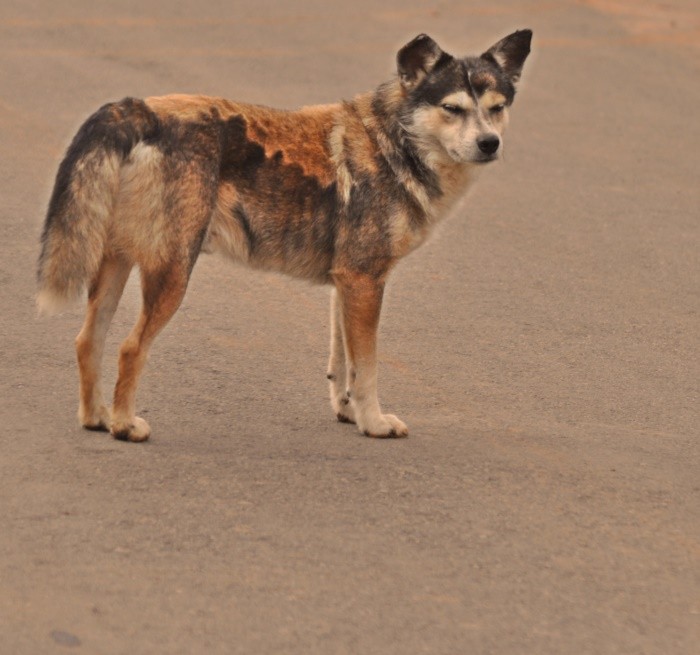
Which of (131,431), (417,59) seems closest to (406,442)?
(131,431)

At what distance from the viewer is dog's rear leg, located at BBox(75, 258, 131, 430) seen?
23.6 ft

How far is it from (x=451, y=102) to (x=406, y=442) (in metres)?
1.70

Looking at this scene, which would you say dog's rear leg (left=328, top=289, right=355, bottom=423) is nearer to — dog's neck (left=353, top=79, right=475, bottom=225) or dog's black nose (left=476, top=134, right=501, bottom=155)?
dog's neck (left=353, top=79, right=475, bottom=225)

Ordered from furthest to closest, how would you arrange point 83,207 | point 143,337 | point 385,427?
point 385,427
point 143,337
point 83,207

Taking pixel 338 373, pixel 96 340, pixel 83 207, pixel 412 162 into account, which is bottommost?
pixel 338 373

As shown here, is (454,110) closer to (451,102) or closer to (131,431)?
(451,102)

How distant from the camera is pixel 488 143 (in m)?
7.43

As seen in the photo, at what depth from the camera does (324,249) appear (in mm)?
7527

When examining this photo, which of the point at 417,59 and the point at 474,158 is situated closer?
the point at 474,158

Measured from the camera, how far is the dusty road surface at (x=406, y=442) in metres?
5.45

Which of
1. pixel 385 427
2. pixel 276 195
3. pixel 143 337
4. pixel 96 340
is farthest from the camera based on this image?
pixel 385 427

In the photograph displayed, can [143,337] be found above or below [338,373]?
above

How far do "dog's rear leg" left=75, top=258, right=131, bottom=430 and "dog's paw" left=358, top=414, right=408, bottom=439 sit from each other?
1283 millimetres

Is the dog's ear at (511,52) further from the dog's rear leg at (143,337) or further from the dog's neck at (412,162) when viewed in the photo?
the dog's rear leg at (143,337)
